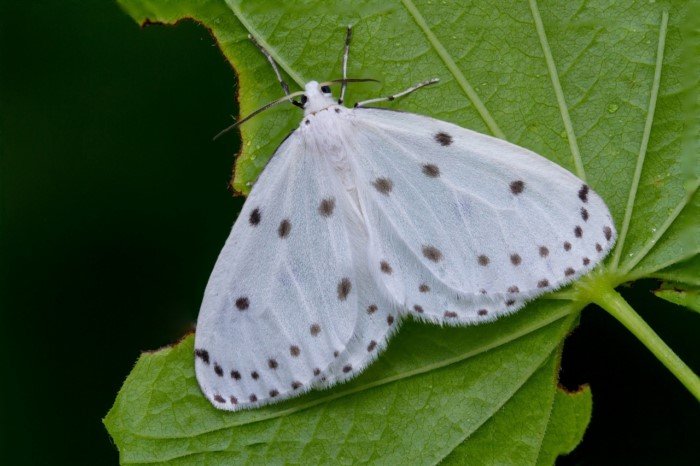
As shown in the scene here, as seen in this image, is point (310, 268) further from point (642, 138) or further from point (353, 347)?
point (642, 138)

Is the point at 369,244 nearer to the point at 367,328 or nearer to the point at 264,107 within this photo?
the point at 367,328

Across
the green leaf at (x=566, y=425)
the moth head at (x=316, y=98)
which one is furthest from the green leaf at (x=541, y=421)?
the moth head at (x=316, y=98)

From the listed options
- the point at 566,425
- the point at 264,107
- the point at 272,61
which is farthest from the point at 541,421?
the point at 272,61

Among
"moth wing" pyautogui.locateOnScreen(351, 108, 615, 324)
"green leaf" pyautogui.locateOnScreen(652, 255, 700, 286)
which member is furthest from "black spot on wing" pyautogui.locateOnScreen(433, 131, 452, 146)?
"green leaf" pyautogui.locateOnScreen(652, 255, 700, 286)

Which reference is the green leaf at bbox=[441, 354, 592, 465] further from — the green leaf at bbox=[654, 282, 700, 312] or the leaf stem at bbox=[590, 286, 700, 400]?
the green leaf at bbox=[654, 282, 700, 312]

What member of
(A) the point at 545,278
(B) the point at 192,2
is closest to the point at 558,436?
(A) the point at 545,278

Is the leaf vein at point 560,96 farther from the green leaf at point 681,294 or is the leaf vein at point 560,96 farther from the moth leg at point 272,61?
the moth leg at point 272,61
